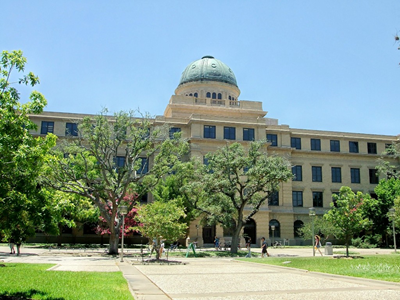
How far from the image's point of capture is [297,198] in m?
60.4

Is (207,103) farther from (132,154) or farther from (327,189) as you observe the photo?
(132,154)

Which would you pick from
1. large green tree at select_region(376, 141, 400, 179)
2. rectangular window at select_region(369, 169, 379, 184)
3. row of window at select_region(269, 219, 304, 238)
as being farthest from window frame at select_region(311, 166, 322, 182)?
rectangular window at select_region(369, 169, 379, 184)

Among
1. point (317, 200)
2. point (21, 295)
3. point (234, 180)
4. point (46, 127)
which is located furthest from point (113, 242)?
point (317, 200)

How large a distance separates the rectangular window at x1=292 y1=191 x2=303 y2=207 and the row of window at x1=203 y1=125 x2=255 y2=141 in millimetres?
10672

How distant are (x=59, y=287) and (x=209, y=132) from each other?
4399 centimetres

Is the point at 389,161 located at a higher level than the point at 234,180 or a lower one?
higher

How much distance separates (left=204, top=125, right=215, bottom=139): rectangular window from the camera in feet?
184

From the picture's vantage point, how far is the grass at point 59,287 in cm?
1148

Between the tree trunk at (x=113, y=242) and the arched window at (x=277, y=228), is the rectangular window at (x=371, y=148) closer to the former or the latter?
the arched window at (x=277, y=228)

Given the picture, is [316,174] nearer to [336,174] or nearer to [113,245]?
[336,174]

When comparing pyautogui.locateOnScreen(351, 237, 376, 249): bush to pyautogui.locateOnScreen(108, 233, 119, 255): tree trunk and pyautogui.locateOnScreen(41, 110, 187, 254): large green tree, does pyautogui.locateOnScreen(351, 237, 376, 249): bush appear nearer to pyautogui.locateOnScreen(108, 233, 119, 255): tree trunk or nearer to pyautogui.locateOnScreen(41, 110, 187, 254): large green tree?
pyautogui.locateOnScreen(41, 110, 187, 254): large green tree

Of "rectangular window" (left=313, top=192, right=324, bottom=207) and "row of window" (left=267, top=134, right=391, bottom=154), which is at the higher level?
"row of window" (left=267, top=134, right=391, bottom=154)

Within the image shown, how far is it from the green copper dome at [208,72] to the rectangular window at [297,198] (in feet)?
65.9

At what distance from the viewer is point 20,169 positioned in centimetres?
1126
